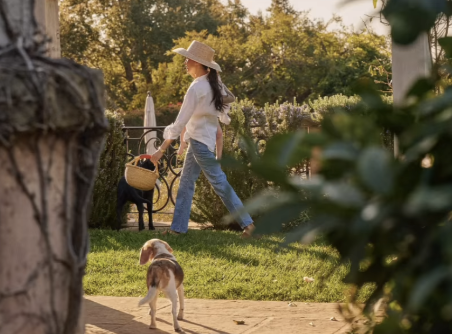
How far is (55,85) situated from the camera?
1643 millimetres

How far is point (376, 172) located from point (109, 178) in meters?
8.04

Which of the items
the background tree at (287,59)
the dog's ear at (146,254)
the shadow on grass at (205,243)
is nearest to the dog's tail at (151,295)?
the dog's ear at (146,254)

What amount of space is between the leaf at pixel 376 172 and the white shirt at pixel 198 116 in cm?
650

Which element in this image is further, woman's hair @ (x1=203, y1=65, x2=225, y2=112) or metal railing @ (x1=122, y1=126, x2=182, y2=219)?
metal railing @ (x1=122, y1=126, x2=182, y2=219)

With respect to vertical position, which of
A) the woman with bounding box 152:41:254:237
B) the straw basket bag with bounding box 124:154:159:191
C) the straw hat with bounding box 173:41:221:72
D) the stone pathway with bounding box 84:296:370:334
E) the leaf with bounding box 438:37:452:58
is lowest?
the stone pathway with bounding box 84:296:370:334

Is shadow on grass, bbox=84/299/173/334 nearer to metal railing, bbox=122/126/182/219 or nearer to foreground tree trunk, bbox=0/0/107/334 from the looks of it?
foreground tree trunk, bbox=0/0/107/334

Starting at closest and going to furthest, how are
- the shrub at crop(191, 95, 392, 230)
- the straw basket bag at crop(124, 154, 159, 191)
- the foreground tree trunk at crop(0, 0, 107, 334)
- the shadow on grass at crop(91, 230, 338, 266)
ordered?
the foreground tree trunk at crop(0, 0, 107, 334)
the shadow on grass at crop(91, 230, 338, 266)
the straw basket bag at crop(124, 154, 159, 191)
the shrub at crop(191, 95, 392, 230)

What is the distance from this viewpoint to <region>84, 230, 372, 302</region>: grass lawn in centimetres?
504

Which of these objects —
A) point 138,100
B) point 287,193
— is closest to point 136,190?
point 287,193

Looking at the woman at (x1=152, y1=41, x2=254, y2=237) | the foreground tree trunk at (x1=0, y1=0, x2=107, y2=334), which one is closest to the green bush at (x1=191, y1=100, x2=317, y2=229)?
the woman at (x1=152, y1=41, x2=254, y2=237)

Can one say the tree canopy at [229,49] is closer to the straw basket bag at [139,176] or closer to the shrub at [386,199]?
the straw basket bag at [139,176]

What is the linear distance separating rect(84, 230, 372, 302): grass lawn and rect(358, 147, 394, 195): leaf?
10.2 ft

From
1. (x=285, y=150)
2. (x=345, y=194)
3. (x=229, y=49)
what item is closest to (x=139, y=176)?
(x=285, y=150)

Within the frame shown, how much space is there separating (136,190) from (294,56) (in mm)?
20409
